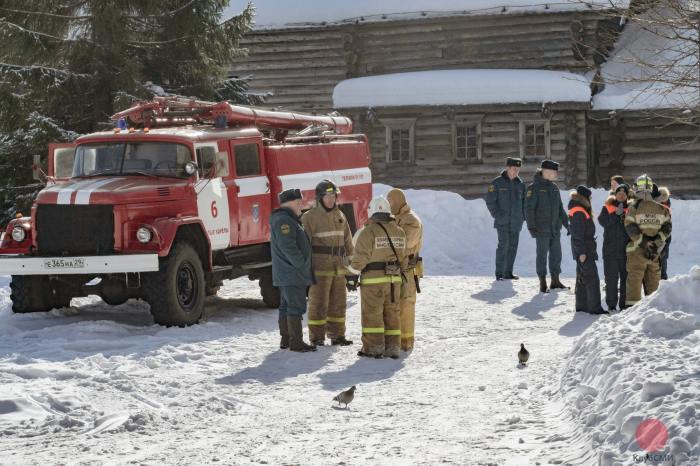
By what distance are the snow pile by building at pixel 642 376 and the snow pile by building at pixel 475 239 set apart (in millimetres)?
9044

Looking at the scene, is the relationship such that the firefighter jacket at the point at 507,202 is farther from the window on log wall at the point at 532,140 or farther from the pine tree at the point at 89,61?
the window on log wall at the point at 532,140

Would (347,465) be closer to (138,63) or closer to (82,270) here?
(82,270)

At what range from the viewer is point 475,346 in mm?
11141

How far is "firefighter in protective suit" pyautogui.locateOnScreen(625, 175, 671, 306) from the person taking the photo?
1295 cm

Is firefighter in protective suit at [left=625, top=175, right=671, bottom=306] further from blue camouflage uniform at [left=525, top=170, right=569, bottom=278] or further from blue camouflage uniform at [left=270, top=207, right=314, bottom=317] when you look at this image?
blue camouflage uniform at [left=270, top=207, right=314, bottom=317]

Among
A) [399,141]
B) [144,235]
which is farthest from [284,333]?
[399,141]

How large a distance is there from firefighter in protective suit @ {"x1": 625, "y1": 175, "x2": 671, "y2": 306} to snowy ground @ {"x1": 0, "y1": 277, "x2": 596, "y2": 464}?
0.77 metres

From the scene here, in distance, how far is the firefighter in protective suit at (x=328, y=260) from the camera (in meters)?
11.2

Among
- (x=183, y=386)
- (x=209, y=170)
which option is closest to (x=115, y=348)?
(x=183, y=386)

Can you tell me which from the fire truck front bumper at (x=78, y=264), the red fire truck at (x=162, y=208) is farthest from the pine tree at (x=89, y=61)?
the fire truck front bumper at (x=78, y=264)

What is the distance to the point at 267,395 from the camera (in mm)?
8742

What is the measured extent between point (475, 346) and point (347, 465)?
15.9ft

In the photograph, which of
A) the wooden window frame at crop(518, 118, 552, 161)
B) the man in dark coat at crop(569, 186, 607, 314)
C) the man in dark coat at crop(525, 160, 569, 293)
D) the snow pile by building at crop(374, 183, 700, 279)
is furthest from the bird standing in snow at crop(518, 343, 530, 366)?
the wooden window frame at crop(518, 118, 552, 161)

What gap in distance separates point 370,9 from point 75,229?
19.4m
